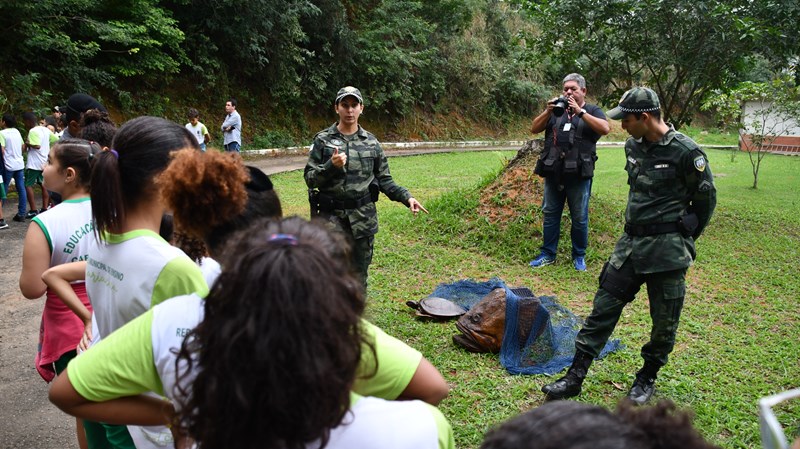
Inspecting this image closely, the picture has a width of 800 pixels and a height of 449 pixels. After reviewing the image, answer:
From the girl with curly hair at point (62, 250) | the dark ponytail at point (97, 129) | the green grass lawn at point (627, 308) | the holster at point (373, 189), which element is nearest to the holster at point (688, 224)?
the green grass lawn at point (627, 308)

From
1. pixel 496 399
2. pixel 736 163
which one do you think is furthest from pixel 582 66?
pixel 736 163

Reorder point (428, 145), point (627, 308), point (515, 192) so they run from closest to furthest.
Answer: point (627, 308)
point (515, 192)
point (428, 145)

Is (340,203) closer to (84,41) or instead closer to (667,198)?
(667,198)

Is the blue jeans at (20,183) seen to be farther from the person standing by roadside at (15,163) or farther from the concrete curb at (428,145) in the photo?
the concrete curb at (428,145)

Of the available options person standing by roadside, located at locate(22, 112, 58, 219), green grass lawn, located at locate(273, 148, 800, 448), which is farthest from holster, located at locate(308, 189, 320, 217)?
person standing by roadside, located at locate(22, 112, 58, 219)

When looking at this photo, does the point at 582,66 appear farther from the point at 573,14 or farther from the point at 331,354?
the point at 331,354

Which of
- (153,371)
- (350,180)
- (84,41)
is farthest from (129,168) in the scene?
(84,41)

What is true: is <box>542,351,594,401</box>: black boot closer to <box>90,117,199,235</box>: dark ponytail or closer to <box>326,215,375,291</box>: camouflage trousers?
<box>326,215,375,291</box>: camouflage trousers

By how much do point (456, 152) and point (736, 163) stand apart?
399 inches

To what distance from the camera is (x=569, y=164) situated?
619 centimetres

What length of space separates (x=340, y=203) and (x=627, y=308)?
3.04 m

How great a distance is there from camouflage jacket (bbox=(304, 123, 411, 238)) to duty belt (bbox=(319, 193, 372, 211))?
23mm

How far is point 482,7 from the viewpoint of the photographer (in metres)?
28.7

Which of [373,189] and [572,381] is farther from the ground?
[373,189]
